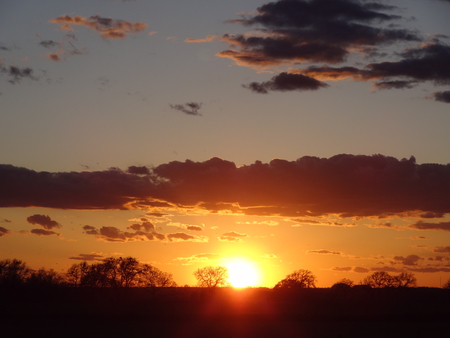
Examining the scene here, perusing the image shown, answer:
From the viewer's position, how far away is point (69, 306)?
10544cm

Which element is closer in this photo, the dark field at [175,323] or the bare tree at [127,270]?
the dark field at [175,323]

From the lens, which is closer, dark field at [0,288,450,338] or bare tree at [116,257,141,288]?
dark field at [0,288,450,338]

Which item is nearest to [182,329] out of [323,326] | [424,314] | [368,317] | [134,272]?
[323,326]

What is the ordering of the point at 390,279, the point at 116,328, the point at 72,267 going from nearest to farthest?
the point at 116,328 → the point at 72,267 → the point at 390,279

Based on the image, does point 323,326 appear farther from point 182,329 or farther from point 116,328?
point 116,328

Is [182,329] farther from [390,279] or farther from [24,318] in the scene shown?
[390,279]

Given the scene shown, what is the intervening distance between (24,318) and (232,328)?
108 feet

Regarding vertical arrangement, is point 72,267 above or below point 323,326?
above

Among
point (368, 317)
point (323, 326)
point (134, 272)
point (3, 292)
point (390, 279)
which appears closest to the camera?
point (323, 326)

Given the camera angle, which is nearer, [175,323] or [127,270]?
[175,323]

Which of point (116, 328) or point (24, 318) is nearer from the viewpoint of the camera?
point (116, 328)

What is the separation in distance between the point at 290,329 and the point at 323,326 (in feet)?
21.9

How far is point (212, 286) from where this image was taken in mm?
167250

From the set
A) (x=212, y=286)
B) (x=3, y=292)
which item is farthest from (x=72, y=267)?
(x=3, y=292)
